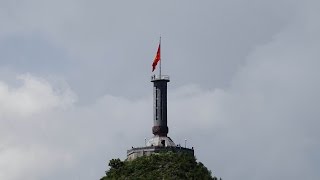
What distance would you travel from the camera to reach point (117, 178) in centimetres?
18850

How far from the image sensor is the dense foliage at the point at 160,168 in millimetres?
186625

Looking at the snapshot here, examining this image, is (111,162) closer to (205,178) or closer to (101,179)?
(101,179)

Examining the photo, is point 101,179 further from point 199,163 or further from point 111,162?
point 199,163

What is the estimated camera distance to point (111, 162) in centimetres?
19325

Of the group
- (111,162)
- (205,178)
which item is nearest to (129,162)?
(111,162)

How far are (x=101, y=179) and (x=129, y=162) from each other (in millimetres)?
5860

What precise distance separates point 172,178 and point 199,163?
37.0ft

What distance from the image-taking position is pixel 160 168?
189 meters

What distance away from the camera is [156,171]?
616 feet

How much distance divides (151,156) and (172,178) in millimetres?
10304

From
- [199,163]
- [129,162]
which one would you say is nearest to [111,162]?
[129,162]

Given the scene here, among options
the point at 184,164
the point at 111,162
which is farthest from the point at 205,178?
the point at 111,162

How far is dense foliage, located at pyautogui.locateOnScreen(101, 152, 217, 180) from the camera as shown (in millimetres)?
186625

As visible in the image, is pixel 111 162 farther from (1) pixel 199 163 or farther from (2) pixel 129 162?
(1) pixel 199 163
